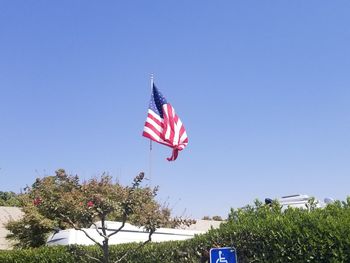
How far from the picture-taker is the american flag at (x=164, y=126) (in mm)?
17469

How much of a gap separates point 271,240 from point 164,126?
30.6 feet

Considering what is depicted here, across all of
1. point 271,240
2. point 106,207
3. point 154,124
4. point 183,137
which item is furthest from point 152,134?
point 271,240

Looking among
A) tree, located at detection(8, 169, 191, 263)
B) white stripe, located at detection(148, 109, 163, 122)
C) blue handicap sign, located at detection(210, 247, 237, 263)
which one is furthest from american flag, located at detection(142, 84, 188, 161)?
blue handicap sign, located at detection(210, 247, 237, 263)

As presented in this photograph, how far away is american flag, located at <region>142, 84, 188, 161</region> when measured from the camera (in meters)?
17.5

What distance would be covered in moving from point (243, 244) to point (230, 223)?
894 millimetres

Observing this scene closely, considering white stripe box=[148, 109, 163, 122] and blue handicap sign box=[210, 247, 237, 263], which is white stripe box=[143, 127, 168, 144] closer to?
white stripe box=[148, 109, 163, 122]

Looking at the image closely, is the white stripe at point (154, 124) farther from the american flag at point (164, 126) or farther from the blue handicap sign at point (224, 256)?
the blue handicap sign at point (224, 256)

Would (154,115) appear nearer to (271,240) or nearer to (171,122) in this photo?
(171,122)

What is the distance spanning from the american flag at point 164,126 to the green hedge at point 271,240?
20.6 ft

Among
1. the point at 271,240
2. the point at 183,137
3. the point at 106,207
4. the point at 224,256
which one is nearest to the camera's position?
the point at 224,256

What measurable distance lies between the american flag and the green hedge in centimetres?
629

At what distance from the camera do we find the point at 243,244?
9.29 metres

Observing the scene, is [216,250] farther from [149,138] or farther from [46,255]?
[149,138]

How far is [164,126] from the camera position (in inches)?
702
